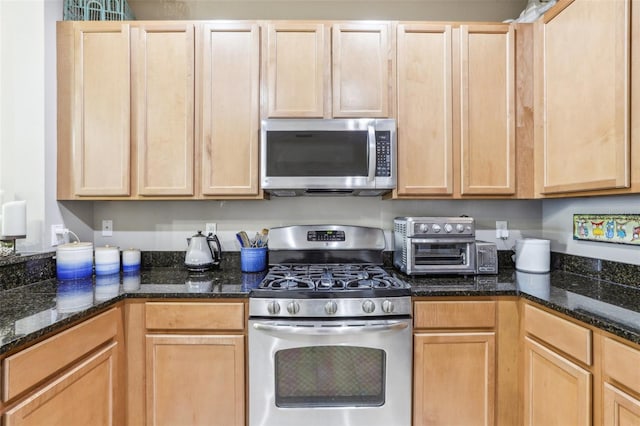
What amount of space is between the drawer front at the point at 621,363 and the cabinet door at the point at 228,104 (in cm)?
176

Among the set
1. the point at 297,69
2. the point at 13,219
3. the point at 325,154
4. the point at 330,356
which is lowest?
the point at 330,356

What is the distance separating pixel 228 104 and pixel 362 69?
83cm

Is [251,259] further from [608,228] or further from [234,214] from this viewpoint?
[608,228]

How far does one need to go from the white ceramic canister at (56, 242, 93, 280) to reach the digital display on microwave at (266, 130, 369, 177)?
1.17 meters

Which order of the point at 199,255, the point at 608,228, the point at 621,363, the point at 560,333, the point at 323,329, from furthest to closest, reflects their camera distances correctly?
the point at 199,255 → the point at 608,228 → the point at 323,329 → the point at 560,333 → the point at 621,363

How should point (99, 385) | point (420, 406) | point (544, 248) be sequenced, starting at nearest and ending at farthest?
point (99, 385) → point (420, 406) → point (544, 248)

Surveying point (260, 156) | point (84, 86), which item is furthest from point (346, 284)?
point (84, 86)

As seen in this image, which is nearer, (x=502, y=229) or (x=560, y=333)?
(x=560, y=333)

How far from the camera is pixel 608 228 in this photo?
5.84 ft

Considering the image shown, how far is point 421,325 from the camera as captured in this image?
5.28ft

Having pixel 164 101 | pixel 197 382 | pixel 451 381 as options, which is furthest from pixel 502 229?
pixel 164 101

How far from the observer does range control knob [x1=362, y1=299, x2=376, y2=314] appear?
61.5 inches

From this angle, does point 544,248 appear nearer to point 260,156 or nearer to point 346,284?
point 346,284

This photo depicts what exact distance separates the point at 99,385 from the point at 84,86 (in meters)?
1.66
